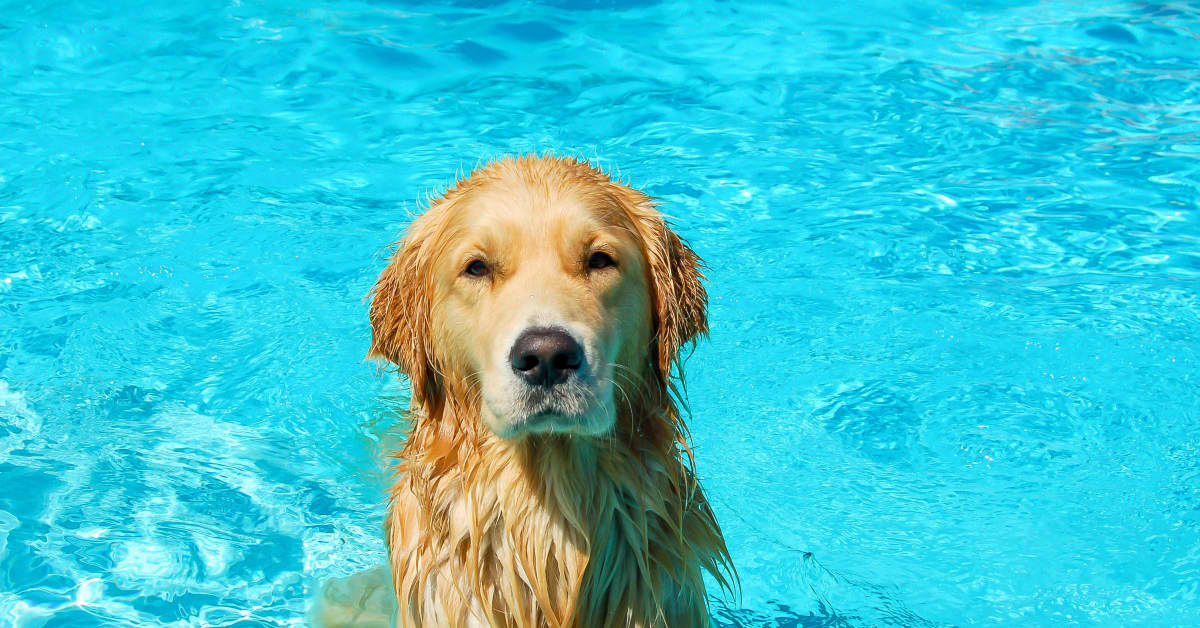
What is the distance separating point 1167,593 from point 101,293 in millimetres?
6106

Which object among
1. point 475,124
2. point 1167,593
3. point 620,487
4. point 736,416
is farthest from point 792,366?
point 475,124

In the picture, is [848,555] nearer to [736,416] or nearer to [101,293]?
[736,416]

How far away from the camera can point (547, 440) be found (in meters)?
3.99

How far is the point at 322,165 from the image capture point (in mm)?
8977

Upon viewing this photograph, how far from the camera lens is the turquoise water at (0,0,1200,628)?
5438 mm

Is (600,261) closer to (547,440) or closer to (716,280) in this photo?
(547,440)

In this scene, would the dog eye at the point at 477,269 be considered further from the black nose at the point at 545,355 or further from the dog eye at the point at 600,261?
the black nose at the point at 545,355

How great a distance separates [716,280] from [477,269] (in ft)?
12.9

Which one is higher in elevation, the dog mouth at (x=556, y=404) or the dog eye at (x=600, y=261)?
the dog eye at (x=600, y=261)

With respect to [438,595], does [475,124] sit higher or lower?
lower

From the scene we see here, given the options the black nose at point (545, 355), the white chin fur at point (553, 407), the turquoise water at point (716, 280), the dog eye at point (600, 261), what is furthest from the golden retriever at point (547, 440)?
the turquoise water at point (716, 280)

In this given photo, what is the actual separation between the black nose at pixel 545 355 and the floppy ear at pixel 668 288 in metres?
0.70

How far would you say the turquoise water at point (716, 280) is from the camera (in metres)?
5.44

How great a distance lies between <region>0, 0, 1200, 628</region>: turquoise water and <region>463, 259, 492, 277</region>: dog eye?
2.10m
